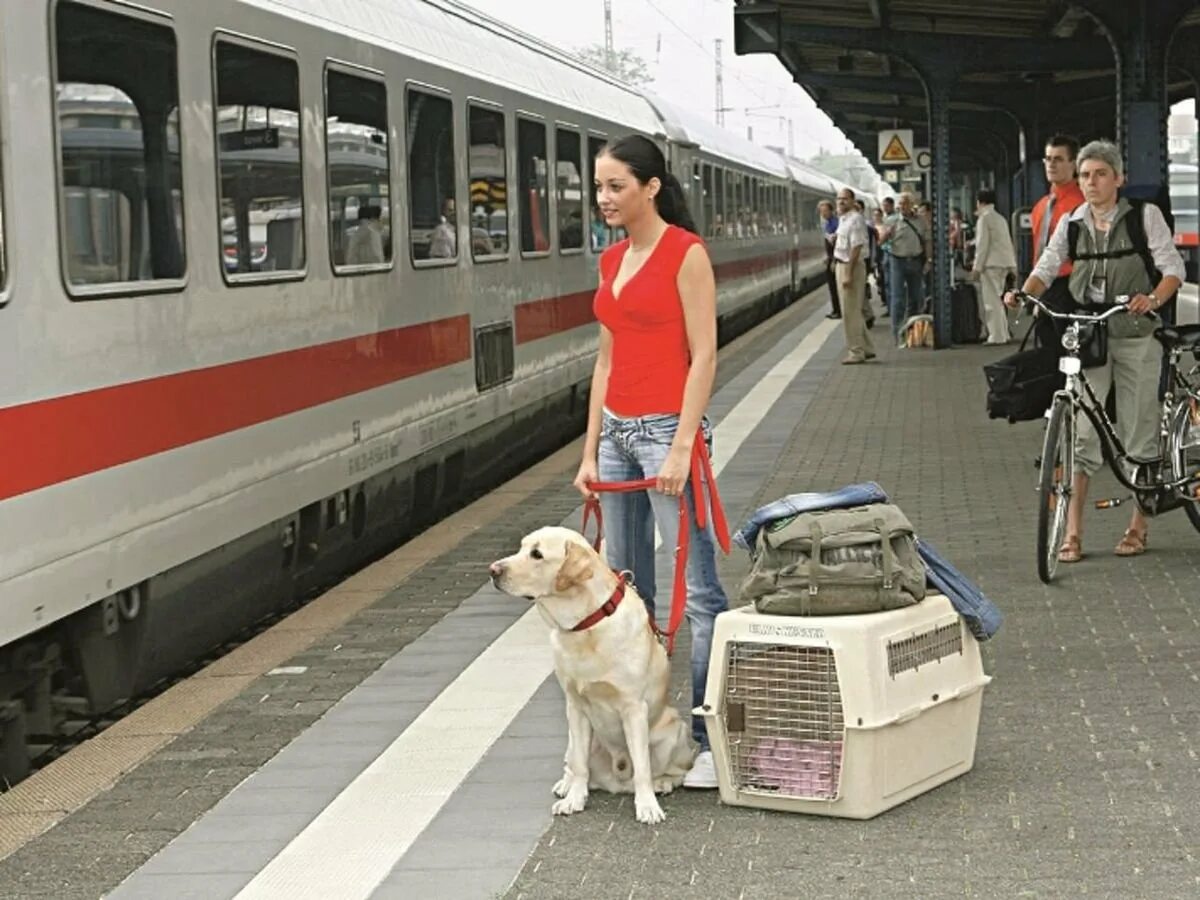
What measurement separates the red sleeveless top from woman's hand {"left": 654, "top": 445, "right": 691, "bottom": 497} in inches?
6.5

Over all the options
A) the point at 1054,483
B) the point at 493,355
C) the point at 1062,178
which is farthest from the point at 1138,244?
the point at 493,355

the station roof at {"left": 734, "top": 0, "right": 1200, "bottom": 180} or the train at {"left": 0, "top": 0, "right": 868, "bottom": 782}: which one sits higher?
the station roof at {"left": 734, "top": 0, "right": 1200, "bottom": 180}

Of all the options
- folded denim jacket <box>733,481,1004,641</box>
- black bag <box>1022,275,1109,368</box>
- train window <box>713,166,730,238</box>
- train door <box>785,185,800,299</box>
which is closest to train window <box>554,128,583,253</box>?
black bag <box>1022,275,1109,368</box>

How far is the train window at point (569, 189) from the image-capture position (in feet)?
51.7

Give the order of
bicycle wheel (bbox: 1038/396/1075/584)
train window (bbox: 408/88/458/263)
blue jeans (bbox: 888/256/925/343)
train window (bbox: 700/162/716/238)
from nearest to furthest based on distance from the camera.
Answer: bicycle wheel (bbox: 1038/396/1075/584), train window (bbox: 408/88/458/263), blue jeans (bbox: 888/256/925/343), train window (bbox: 700/162/716/238)

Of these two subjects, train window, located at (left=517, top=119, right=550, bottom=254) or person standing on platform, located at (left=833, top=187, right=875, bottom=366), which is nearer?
train window, located at (left=517, top=119, right=550, bottom=254)

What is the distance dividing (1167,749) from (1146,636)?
1.73m

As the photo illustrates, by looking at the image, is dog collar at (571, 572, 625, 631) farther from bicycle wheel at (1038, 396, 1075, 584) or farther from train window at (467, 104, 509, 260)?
train window at (467, 104, 509, 260)

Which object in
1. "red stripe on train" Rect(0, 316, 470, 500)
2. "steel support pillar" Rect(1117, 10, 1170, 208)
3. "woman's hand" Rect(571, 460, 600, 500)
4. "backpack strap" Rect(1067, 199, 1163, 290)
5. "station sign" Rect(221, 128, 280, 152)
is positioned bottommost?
"woman's hand" Rect(571, 460, 600, 500)

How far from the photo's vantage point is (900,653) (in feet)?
18.9

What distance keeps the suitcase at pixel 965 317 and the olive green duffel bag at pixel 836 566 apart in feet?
68.6

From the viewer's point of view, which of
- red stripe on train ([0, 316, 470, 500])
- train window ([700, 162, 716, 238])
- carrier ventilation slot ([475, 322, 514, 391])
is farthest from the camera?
train window ([700, 162, 716, 238])

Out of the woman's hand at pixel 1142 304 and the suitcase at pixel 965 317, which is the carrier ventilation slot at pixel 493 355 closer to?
the woman's hand at pixel 1142 304

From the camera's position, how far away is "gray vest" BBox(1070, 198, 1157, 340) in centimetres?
970
